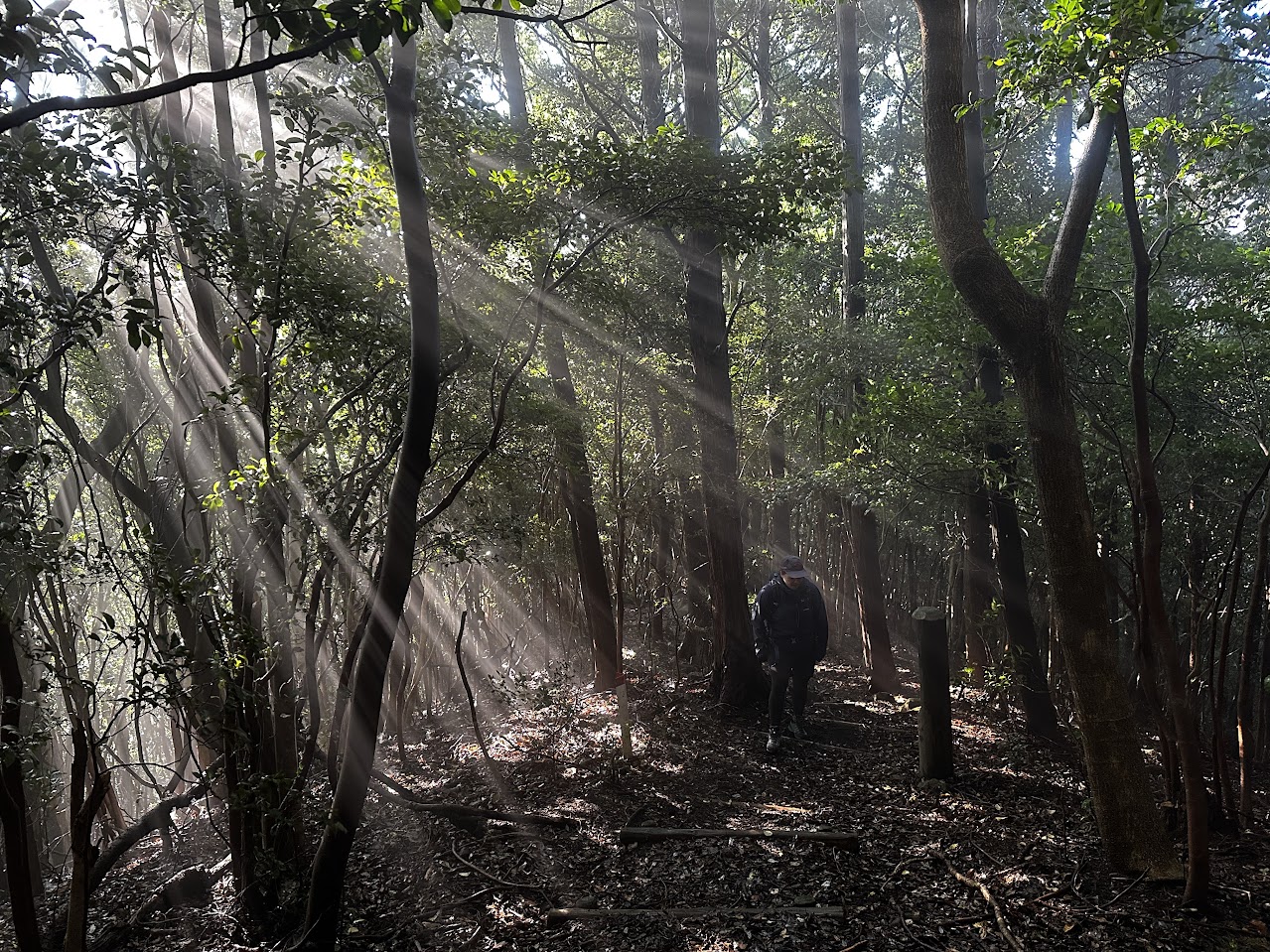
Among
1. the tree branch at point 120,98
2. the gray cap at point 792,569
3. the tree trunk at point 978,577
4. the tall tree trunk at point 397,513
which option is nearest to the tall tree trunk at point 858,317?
the tree trunk at point 978,577

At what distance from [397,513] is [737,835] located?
2838 mm

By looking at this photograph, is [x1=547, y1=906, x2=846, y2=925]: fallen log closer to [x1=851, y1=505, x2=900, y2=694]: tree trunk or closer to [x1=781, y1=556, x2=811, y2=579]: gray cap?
[x1=781, y1=556, x2=811, y2=579]: gray cap

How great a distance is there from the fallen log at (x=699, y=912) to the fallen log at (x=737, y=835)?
2.15 ft

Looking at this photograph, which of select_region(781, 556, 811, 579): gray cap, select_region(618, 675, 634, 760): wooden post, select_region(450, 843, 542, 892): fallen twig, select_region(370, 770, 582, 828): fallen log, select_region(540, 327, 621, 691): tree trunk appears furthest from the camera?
select_region(540, 327, 621, 691): tree trunk

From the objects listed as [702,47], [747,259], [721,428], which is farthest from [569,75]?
[721,428]

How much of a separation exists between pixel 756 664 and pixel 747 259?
5.43m

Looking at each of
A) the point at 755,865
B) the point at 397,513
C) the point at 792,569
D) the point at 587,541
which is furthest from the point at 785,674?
the point at 397,513

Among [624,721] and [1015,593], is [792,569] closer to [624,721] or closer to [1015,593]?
[624,721]

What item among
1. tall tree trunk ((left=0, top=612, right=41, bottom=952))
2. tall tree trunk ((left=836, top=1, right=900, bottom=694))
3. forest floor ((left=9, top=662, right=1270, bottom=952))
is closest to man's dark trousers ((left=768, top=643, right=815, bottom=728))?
forest floor ((left=9, top=662, right=1270, bottom=952))

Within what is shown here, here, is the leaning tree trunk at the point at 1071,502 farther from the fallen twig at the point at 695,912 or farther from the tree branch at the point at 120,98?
→ the tree branch at the point at 120,98

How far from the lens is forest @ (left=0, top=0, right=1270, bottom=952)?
3.52 m

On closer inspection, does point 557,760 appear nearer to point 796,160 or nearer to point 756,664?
point 756,664

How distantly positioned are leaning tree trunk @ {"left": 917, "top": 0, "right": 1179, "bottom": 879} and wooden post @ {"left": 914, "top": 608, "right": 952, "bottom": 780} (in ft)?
5.25

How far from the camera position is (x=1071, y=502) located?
384 cm
